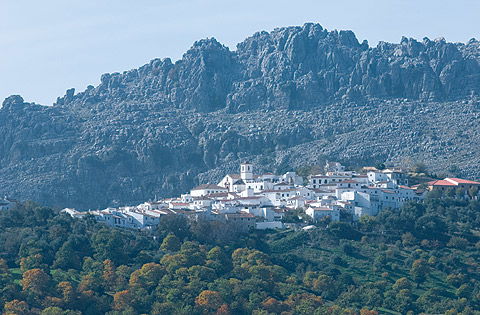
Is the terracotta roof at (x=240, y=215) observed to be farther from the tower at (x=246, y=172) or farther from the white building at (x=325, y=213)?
the tower at (x=246, y=172)

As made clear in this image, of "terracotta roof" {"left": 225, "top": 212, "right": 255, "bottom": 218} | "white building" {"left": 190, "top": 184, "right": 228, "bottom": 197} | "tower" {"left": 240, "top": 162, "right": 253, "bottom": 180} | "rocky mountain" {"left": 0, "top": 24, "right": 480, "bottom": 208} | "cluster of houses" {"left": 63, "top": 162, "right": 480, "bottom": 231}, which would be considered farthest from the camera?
"rocky mountain" {"left": 0, "top": 24, "right": 480, "bottom": 208}

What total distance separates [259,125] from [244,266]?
240 ft

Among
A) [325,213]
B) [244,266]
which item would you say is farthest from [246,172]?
[244,266]

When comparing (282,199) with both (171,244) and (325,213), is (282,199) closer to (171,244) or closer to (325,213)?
(325,213)

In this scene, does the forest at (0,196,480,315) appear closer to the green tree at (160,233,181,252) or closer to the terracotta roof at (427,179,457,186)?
the green tree at (160,233,181,252)

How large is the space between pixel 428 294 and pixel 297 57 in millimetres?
90359

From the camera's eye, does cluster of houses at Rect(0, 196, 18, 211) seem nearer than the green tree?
No

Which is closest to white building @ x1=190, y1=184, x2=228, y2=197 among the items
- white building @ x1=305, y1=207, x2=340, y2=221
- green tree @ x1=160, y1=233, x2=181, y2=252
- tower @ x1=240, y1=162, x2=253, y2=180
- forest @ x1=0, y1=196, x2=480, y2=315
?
tower @ x1=240, y1=162, x2=253, y2=180

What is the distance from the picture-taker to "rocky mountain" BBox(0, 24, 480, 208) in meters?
173

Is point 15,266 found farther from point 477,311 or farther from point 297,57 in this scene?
point 297,57

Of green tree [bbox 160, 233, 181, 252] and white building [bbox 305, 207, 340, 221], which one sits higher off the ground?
white building [bbox 305, 207, 340, 221]

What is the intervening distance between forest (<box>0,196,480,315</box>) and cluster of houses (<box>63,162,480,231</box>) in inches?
122

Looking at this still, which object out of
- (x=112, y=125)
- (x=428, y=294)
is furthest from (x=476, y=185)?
(x=112, y=125)

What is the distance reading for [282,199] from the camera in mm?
136750
